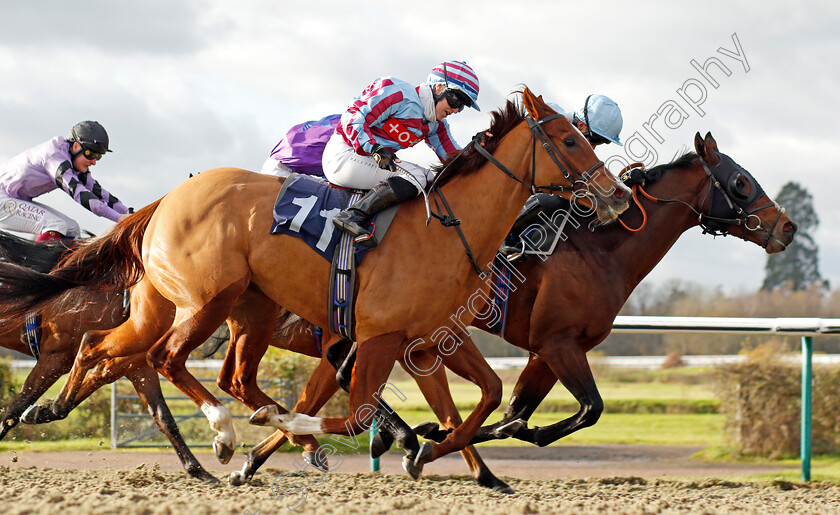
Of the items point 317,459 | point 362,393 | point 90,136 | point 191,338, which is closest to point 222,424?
point 191,338

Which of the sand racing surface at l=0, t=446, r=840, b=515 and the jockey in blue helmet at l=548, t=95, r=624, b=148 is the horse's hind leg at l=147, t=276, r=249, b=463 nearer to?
the sand racing surface at l=0, t=446, r=840, b=515

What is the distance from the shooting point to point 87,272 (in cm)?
482

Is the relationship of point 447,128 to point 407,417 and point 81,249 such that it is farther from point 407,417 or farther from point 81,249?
point 407,417

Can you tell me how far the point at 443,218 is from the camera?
3.99 metres

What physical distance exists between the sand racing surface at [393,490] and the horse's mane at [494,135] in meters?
1.63

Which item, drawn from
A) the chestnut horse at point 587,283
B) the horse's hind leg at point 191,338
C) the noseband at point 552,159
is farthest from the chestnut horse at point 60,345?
the noseband at point 552,159

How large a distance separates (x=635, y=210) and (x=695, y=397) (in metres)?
8.18

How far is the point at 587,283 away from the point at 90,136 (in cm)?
348

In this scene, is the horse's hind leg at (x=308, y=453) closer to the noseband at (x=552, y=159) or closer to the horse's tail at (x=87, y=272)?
→ the horse's tail at (x=87, y=272)

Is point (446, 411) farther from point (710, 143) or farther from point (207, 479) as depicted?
point (710, 143)

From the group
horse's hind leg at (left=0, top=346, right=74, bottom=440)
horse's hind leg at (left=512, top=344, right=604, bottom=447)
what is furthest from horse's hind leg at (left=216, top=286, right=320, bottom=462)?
horse's hind leg at (left=512, top=344, right=604, bottom=447)

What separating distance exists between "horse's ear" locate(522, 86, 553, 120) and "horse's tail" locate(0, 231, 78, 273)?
302 cm

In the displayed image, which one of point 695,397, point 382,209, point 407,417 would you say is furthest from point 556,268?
point 695,397

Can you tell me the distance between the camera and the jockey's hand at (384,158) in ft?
13.4
